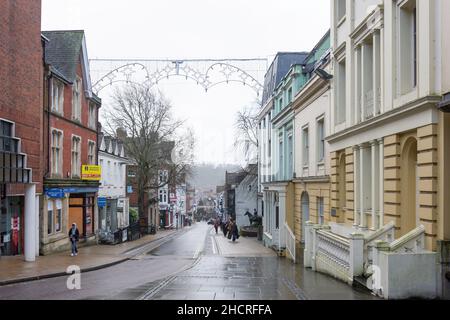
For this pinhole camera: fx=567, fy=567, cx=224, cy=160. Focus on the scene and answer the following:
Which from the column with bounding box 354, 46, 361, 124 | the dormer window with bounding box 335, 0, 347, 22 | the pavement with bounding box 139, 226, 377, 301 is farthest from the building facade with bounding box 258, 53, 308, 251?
the pavement with bounding box 139, 226, 377, 301

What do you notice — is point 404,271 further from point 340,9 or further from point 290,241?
point 290,241

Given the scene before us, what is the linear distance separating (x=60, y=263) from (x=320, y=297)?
1364 centimetres

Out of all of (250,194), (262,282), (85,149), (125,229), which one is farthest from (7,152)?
(250,194)

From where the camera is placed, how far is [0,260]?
2209 cm

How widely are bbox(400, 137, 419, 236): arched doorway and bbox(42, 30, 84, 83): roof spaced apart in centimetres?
2128

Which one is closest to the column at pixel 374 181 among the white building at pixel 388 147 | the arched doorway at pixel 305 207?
the white building at pixel 388 147

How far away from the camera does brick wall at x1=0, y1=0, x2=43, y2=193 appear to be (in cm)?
2170

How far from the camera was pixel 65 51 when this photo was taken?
31.8 m

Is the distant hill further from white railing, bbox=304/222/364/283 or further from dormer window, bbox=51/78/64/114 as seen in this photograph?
white railing, bbox=304/222/364/283

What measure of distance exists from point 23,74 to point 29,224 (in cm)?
615

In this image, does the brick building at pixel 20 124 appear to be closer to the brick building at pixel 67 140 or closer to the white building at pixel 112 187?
the brick building at pixel 67 140

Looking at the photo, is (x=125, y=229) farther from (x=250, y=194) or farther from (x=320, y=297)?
(x=320, y=297)

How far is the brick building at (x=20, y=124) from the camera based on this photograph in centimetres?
2164
